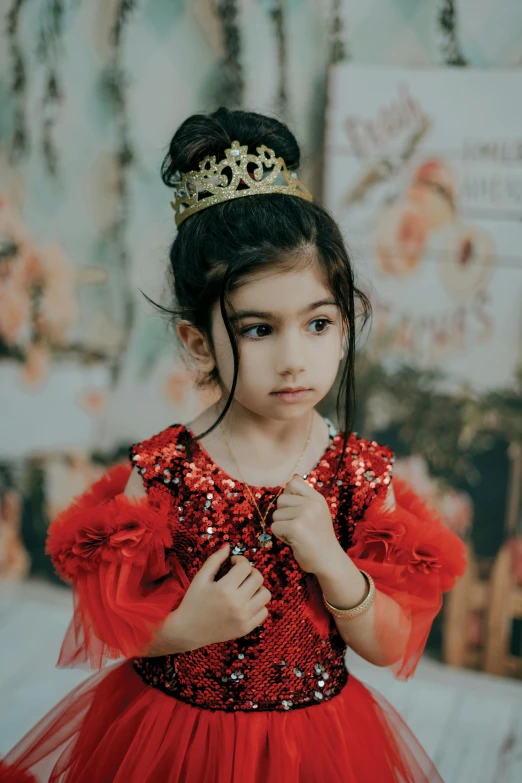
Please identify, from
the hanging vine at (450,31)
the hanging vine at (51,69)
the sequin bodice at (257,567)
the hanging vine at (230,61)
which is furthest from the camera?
the hanging vine at (51,69)

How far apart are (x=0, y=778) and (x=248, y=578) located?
0.48 m

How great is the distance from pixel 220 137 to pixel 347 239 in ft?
1.97

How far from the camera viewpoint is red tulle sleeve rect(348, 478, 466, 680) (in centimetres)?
93

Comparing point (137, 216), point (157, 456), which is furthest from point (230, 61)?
point (157, 456)

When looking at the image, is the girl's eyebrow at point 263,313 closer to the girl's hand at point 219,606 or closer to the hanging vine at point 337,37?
the girl's hand at point 219,606

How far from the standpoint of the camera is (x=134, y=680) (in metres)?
1.04

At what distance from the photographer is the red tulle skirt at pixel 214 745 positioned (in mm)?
895

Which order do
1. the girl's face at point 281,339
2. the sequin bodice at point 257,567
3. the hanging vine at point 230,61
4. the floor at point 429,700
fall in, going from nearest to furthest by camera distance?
the girl's face at point 281,339 → the sequin bodice at point 257,567 → the floor at point 429,700 → the hanging vine at point 230,61

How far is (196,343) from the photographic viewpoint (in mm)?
934

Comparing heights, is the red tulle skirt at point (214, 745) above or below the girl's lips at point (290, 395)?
below

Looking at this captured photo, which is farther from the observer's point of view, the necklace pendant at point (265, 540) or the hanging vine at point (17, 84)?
the hanging vine at point (17, 84)

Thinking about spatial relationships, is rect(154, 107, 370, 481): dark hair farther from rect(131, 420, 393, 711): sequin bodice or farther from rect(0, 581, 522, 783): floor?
rect(0, 581, 522, 783): floor

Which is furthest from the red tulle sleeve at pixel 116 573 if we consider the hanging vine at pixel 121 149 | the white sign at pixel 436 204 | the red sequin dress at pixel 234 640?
the hanging vine at pixel 121 149

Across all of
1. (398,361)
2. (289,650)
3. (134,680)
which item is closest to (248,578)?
(289,650)
